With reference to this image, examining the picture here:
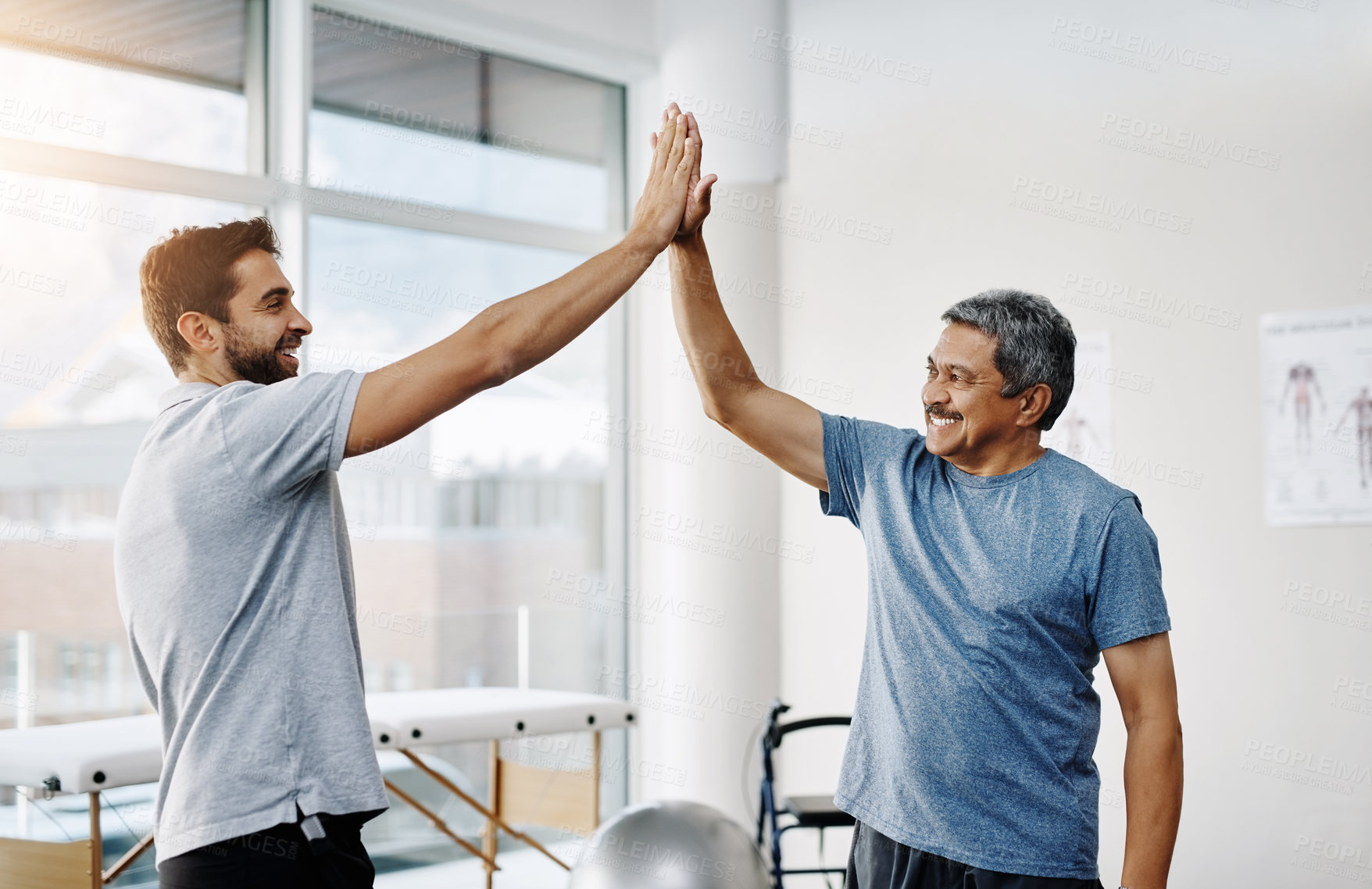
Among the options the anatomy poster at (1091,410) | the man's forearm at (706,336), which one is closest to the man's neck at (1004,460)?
the man's forearm at (706,336)

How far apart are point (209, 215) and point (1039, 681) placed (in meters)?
2.73

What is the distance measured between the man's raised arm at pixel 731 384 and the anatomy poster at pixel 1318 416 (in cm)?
161

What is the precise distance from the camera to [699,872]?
249 centimetres

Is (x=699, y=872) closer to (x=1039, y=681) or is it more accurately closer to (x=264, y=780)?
(x=1039, y=681)

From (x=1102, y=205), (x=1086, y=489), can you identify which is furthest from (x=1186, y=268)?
(x=1086, y=489)

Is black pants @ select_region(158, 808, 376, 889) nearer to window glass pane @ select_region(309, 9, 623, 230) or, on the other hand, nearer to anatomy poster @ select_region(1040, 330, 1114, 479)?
anatomy poster @ select_region(1040, 330, 1114, 479)

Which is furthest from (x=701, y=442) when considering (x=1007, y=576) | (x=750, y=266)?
(x=1007, y=576)

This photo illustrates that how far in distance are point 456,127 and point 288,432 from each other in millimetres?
2821

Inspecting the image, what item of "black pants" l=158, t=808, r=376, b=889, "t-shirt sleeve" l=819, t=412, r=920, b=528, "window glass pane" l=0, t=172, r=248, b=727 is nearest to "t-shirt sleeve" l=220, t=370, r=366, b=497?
"black pants" l=158, t=808, r=376, b=889

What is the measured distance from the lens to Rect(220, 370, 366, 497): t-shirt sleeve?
1.27 meters

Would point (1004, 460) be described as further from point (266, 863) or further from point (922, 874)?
point (266, 863)

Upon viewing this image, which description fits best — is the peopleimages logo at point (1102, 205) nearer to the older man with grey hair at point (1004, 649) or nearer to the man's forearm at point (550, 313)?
the older man with grey hair at point (1004, 649)

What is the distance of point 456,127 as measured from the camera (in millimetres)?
3863

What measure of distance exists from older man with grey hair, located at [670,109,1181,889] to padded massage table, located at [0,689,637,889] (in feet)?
2.36
